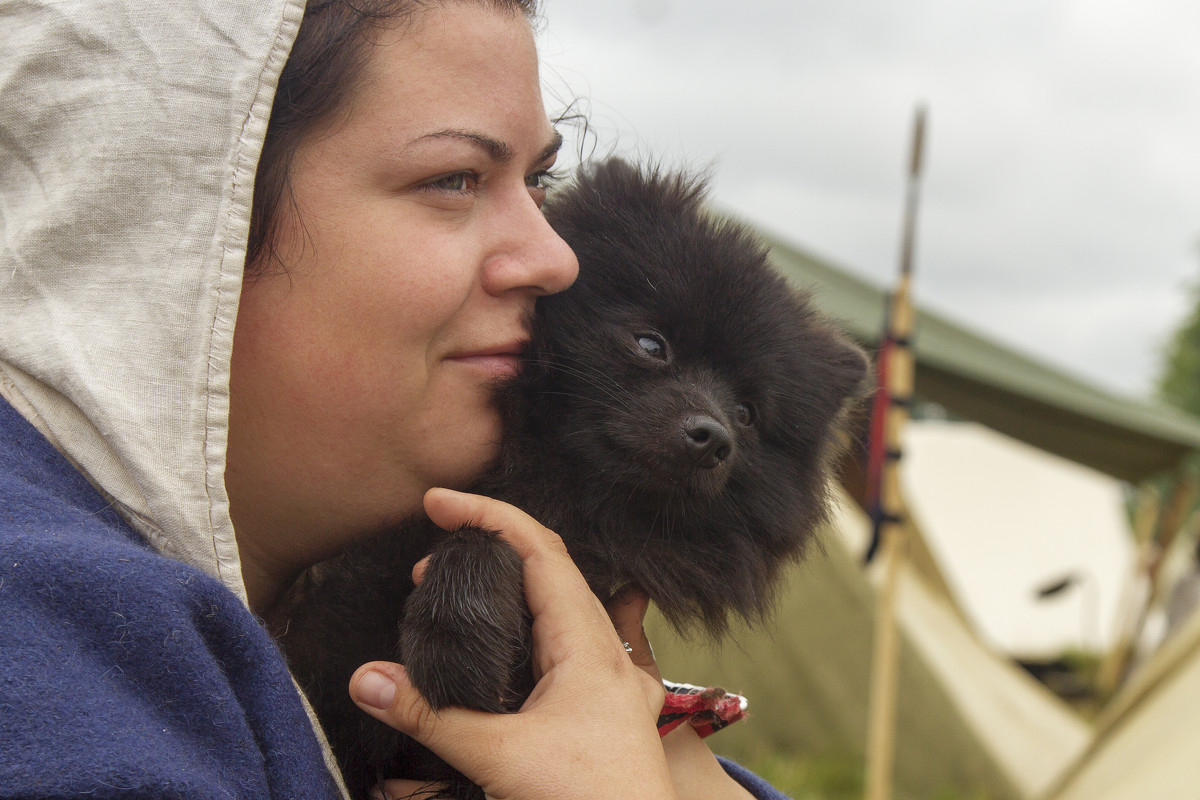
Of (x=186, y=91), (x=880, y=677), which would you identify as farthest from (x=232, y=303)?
(x=880, y=677)

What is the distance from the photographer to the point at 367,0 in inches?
54.6

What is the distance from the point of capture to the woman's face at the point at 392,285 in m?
1.34

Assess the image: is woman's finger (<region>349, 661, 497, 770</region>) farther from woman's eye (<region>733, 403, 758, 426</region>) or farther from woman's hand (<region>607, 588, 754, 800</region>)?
woman's eye (<region>733, 403, 758, 426</region>)

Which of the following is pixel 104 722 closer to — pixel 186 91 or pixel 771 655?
pixel 186 91

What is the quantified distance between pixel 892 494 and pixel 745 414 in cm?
309

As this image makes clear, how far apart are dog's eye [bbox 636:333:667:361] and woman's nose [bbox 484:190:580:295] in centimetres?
24

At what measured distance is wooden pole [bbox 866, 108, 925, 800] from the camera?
14.5 feet

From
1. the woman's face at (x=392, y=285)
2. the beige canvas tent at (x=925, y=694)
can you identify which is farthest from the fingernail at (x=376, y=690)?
the beige canvas tent at (x=925, y=694)

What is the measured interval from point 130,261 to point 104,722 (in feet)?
1.83

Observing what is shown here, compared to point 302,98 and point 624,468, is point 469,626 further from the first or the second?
point 302,98

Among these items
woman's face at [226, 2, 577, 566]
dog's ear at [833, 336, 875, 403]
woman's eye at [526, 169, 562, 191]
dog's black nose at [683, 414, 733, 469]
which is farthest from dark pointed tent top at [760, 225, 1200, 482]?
woman's face at [226, 2, 577, 566]

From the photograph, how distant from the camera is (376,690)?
4.24 feet

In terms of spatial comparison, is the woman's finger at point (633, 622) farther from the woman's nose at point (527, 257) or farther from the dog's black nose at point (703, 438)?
the woman's nose at point (527, 257)

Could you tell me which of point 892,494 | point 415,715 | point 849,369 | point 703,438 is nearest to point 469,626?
point 415,715
